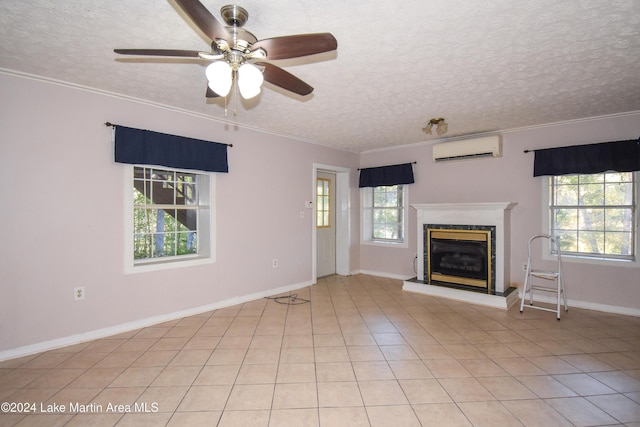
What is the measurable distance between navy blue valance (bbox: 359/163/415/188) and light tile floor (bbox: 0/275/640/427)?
8.32 feet

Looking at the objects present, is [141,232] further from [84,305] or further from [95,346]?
[95,346]

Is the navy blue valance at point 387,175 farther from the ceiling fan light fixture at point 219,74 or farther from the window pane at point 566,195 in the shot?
the ceiling fan light fixture at point 219,74

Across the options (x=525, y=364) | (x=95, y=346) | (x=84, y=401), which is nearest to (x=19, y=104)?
(x=95, y=346)

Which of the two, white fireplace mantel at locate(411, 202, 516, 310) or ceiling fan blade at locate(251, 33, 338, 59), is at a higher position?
ceiling fan blade at locate(251, 33, 338, 59)

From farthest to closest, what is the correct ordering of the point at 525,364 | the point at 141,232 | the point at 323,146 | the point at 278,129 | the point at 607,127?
the point at 323,146
the point at 278,129
the point at 607,127
the point at 141,232
the point at 525,364

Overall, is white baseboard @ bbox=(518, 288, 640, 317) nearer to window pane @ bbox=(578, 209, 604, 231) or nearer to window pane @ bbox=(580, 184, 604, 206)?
window pane @ bbox=(578, 209, 604, 231)

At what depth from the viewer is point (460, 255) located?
443 cm

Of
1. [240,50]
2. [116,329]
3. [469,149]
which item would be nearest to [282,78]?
[240,50]

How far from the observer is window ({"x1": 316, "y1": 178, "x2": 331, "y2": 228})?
18.1ft

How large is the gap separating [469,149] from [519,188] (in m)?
0.90

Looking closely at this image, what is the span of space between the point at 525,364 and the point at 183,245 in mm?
3864

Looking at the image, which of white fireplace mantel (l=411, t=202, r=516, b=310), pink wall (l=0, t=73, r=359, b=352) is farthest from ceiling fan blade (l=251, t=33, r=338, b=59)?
white fireplace mantel (l=411, t=202, r=516, b=310)

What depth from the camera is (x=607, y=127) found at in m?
3.63

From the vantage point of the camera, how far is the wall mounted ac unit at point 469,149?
417 cm
